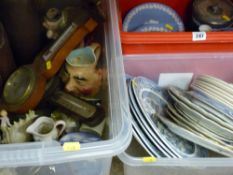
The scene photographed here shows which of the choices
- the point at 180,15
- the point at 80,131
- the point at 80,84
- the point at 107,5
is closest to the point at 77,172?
the point at 80,131

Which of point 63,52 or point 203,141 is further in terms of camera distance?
point 63,52

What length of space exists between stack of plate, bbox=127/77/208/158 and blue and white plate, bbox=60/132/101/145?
0.10 meters

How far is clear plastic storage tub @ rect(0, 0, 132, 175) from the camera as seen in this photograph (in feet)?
2.22

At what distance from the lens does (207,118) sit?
80 cm

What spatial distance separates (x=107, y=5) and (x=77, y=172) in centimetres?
46

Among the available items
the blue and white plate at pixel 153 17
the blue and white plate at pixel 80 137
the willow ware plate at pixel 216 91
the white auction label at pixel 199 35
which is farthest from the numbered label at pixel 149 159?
the blue and white plate at pixel 153 17

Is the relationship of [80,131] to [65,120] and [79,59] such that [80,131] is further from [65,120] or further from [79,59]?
[79,59]

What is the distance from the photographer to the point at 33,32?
0.92m

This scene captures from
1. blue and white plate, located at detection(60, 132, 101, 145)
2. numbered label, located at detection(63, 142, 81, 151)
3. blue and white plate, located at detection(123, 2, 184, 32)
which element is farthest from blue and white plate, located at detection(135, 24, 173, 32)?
numbered label, located at detection(63, 142, 81, 151)

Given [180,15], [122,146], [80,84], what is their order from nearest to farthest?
[122,146] < [80,84] < [180,15]

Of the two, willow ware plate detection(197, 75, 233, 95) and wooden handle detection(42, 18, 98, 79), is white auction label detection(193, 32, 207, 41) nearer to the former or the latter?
willow ware plate detection(197, 75, 233, 95)

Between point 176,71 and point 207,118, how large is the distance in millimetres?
219

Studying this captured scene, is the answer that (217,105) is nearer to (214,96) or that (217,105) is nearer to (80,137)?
Answer: (214,96)

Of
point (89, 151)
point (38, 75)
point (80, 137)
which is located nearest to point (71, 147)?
point (89, 151)
